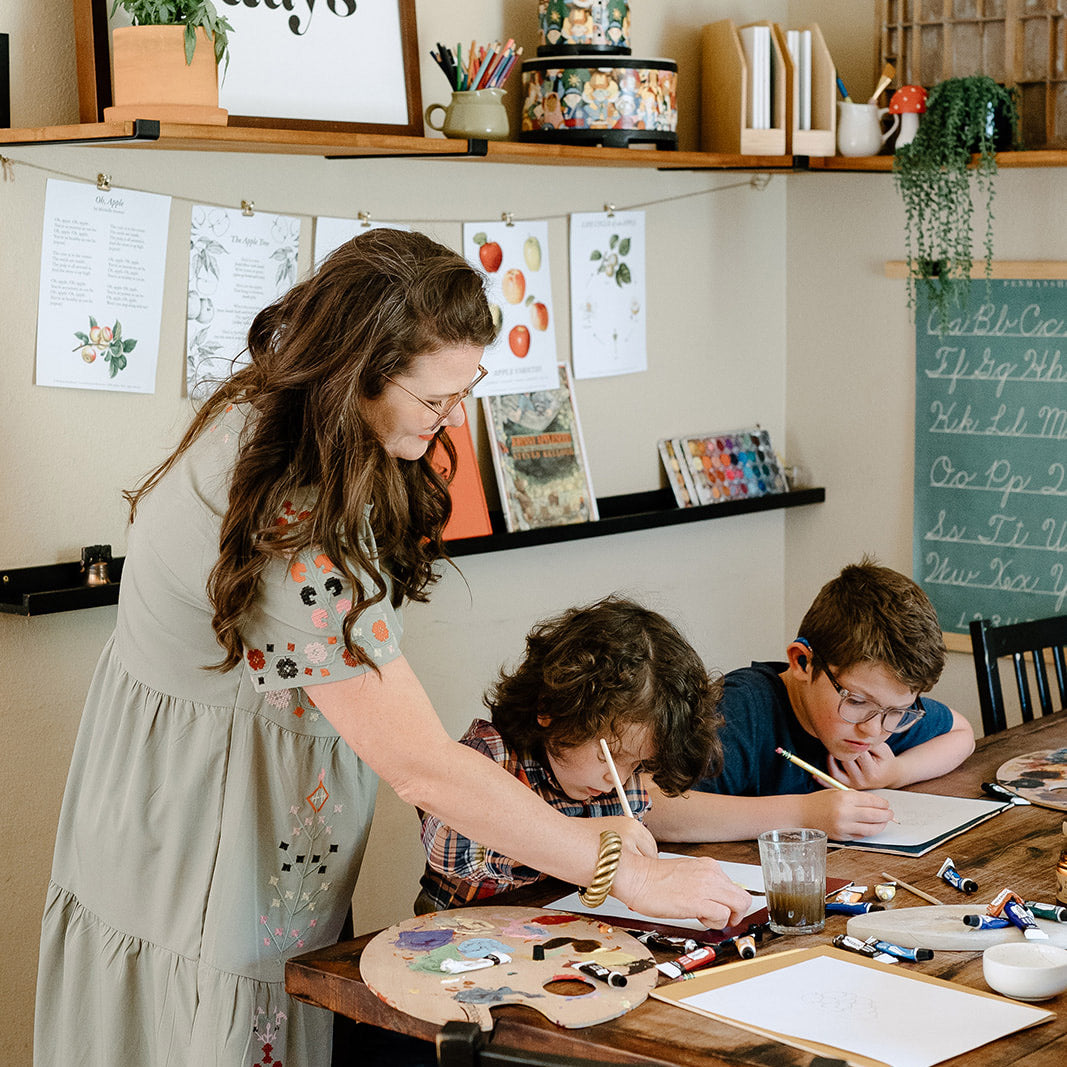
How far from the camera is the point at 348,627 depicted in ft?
4.79

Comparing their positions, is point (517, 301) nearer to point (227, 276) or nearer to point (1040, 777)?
point (227, 276)

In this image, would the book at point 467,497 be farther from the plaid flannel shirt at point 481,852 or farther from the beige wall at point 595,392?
the plaid flannel shirt at point 481,852

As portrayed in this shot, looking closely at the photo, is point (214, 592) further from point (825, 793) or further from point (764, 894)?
point (825, 793)

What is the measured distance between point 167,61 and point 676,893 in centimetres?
141

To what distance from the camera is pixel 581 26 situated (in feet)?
9.38

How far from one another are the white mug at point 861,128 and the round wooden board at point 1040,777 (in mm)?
1558

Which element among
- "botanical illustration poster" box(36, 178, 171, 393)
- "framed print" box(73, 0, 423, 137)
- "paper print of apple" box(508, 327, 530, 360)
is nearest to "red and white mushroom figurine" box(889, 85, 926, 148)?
"paper print of apple" box(508, 327, 530, 360)

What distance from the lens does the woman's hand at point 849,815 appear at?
74.7 inches

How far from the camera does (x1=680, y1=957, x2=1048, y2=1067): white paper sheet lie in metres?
1.28

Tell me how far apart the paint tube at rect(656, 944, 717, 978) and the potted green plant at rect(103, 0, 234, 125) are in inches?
54.8

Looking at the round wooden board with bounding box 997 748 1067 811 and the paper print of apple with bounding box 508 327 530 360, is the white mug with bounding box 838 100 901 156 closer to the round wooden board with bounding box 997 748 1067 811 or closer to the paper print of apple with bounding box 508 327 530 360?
the paper print of apple with bounding box 508 327 530 360

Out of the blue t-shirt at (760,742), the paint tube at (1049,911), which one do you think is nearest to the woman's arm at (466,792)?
the paint tube at (1049,911)

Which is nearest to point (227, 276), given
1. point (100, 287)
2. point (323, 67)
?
point (100, 287)

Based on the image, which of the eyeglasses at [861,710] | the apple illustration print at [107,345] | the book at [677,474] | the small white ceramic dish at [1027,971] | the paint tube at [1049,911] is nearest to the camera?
the small white ceramic dish at [1027,971]
